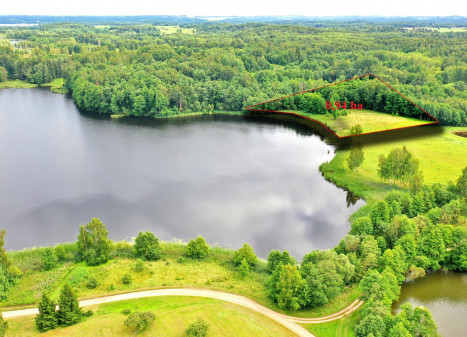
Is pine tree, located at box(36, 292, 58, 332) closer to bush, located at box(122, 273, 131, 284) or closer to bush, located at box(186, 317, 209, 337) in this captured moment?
bush, located at box(122, 273, 131, 284)

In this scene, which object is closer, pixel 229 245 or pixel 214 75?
pixel 229 245

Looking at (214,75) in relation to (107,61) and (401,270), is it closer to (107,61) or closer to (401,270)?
(107,61)

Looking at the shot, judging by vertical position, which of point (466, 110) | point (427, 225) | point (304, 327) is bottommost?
point (304, 327)

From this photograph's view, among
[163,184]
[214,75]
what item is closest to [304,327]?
[163,184]

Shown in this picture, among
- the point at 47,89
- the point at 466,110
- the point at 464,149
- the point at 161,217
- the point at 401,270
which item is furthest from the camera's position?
the point at 47,89

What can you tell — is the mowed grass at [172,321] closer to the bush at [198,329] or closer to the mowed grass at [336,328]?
the bush at [198,329]

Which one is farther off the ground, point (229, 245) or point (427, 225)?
point (427, 225)
